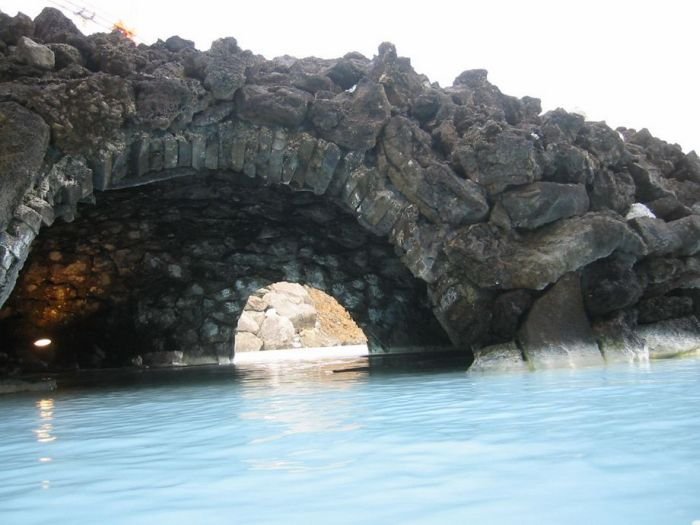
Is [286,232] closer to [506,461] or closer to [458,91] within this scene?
[458,91]

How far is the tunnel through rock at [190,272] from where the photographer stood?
34.4ft

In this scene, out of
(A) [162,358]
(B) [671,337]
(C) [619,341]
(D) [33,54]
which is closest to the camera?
(D) [33,54]

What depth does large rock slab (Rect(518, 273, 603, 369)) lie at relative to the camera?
7379 millimetres

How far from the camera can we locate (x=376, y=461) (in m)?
2.53

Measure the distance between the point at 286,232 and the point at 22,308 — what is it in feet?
21.3

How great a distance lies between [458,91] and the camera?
356 inches

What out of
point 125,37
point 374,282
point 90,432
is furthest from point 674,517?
point 374,282

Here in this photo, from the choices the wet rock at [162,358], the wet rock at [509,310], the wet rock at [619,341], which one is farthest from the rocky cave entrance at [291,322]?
the wet rock at [619,341]

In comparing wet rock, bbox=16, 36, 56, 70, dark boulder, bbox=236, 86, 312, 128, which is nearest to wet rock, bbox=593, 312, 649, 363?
dark boulder, bbox=236, 86, 312, 128

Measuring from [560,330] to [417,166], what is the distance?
108 inches

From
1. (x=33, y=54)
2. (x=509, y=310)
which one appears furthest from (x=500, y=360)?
(x=33, y=54)

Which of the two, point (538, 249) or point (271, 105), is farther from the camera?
point (271, 105)

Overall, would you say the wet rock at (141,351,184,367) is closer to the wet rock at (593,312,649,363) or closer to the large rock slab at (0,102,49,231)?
the large rock slab at (0,102,49,231)

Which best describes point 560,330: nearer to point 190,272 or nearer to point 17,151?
point 17,151
